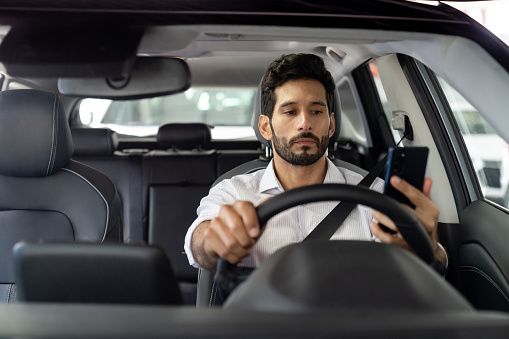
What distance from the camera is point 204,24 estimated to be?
93 centimetres

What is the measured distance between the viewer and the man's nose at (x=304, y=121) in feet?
5.44

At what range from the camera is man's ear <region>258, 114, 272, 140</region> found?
188 cm

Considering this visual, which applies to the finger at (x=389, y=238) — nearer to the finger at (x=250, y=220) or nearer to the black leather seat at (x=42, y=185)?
the finger at (x=250, y=220)

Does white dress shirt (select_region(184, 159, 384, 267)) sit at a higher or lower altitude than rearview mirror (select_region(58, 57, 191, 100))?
lower

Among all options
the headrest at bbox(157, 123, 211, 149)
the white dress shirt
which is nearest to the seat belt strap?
the white dress shirt

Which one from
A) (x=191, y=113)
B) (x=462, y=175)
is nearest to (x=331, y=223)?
(x=462, y=175)

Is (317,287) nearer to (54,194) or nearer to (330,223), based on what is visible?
(330,223)

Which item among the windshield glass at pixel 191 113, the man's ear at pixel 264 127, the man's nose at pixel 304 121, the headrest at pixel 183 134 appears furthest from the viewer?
the windshield glass at pixel 191 113

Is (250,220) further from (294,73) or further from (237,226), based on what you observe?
(294,73)

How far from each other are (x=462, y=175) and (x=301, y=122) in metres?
0.71

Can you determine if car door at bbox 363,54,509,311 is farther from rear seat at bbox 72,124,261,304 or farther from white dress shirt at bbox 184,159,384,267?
rear seat at bbox 72,124,261,304

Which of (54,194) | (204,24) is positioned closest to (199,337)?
(204,24)

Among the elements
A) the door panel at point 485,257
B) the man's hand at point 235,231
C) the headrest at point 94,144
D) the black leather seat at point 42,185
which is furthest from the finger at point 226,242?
the headrest at point 94,144

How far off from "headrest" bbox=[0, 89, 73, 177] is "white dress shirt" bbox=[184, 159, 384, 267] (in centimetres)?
59
